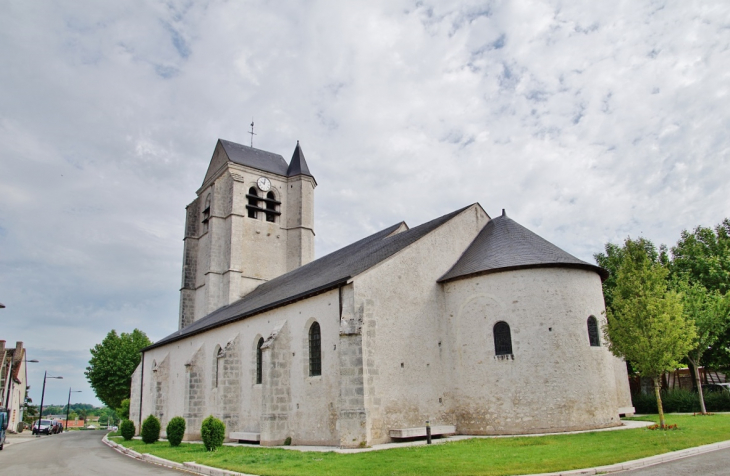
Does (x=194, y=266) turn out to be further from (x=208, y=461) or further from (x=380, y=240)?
(x=208, y=461)

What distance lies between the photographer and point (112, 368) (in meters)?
43.8

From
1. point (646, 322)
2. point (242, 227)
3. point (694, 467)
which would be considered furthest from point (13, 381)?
point (694, 467)

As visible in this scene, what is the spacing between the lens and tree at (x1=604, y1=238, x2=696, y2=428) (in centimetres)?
1475

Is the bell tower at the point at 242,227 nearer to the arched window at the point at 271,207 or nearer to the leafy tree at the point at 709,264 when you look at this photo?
the arched window at the point at 271,207

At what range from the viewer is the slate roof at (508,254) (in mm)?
16609

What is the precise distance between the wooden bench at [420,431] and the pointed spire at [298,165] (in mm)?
24101

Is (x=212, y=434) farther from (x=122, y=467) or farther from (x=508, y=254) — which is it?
(x=508, y=254)

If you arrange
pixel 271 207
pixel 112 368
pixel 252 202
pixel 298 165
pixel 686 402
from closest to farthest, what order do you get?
pixel 686 402 < pixel 252 202 < pixel 271 207 < pixel 298 165 < pixel 112 368

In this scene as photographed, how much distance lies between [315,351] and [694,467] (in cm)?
1112

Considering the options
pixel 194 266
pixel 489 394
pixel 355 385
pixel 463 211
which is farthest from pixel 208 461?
pixel 194 266

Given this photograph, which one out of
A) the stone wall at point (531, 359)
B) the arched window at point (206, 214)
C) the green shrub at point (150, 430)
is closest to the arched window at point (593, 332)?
the stone wall at point (531, 359)

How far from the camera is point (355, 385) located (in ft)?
47.6

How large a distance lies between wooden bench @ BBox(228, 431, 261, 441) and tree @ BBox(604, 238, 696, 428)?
12.0 m

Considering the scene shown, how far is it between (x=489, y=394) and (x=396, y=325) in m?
3.55
